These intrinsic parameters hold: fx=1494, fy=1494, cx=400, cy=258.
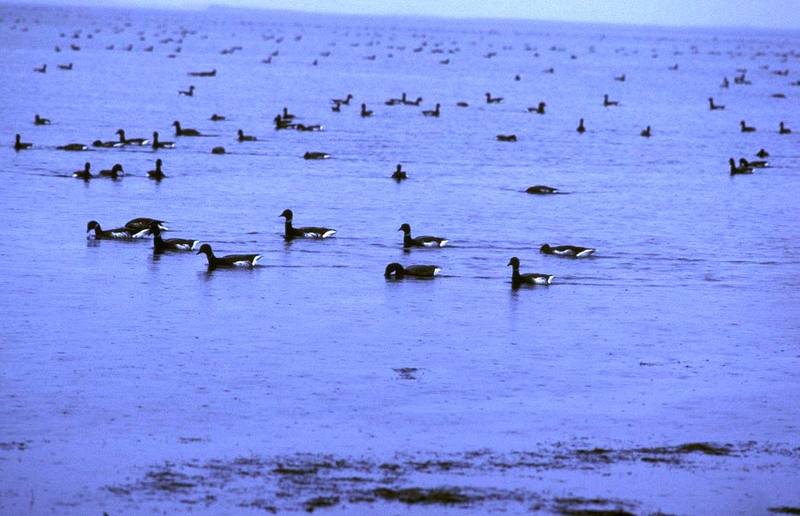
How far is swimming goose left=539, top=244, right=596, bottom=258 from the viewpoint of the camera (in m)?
30.5

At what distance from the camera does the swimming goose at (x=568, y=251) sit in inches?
1201

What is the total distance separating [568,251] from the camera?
1202 inches

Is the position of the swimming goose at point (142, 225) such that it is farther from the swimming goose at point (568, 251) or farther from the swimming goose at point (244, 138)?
the swimming goose at point (244, 138)

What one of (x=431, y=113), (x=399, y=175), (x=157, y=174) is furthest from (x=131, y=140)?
(x=431, y=113)

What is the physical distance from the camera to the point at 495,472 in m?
15.1

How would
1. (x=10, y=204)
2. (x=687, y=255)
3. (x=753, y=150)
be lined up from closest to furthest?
(x=687, y=255)
(x=10, y=204)
(x=753, y=150)

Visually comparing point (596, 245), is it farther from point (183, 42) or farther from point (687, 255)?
point (183, 42)

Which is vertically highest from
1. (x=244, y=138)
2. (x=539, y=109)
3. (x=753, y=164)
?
(x=539, y=109)

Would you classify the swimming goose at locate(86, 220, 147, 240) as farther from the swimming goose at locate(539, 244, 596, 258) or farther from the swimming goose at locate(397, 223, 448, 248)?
the swimming goose at locate(539, 244, 596, 258)

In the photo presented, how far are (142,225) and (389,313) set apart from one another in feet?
30.1

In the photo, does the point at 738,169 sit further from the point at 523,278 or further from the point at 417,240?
the point at 523,278

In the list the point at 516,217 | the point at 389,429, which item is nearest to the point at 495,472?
the point at 389,429

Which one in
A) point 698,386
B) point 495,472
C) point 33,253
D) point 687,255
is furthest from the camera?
point 687,255

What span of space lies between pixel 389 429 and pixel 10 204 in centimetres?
2157
